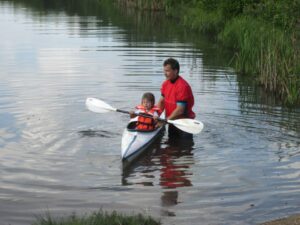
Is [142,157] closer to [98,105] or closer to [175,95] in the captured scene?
[175,95]

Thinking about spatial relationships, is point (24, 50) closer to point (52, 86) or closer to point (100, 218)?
point (52, 86)

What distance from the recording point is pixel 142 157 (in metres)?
12.4

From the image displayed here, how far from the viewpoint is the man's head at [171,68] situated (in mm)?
13251

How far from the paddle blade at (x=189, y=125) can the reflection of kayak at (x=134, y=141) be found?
0.53 meters

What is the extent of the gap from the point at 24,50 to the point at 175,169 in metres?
19.0

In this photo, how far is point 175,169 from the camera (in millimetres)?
11445

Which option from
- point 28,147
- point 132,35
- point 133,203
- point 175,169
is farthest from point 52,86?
point 132,35

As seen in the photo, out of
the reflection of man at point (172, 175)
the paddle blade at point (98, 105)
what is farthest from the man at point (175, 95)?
the reflection of man at point (172, 175)

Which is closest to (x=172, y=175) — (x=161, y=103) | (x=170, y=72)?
(x=170, y=72)

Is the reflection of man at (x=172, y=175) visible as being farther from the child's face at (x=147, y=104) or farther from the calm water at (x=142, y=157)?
the child's face at (x=147, y=104)

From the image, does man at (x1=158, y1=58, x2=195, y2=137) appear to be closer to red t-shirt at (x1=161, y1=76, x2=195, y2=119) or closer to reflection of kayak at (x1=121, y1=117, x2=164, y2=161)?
red t-shirt at (x1=161, y1=76, x2=195, y2=119)

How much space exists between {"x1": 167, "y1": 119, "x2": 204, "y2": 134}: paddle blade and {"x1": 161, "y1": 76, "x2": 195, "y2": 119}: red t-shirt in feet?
2.23

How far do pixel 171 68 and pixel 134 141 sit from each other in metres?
1.89

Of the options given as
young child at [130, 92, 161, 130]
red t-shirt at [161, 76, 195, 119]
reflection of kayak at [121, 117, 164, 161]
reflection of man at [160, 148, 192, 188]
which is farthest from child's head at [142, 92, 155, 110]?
reflection of man at [160, 148, 192, 188]
